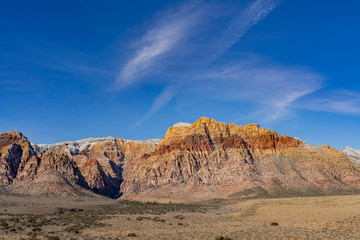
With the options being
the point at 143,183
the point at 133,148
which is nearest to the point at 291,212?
the point at 143,183

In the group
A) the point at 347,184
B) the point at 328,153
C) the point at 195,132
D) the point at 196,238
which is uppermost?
the point at 195,132

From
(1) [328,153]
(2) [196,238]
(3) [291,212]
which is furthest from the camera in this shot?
(1) [328,153]

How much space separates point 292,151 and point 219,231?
10839 cm

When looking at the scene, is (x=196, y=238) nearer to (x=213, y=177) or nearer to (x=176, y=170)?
(x=213, y=177)

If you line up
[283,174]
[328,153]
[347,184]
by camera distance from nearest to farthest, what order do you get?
[347,184] < [283,174] < [328,153]

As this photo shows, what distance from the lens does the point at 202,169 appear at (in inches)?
5394

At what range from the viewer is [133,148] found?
623ft

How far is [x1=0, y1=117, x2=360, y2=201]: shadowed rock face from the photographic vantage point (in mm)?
115000

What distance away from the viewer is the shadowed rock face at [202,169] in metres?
115

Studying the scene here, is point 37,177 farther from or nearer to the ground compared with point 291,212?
farther from the ground

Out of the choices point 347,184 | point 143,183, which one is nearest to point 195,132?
point 143,183

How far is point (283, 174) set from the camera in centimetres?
12056

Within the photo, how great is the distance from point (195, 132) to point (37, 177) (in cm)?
7386

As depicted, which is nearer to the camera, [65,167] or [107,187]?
[65,167]
